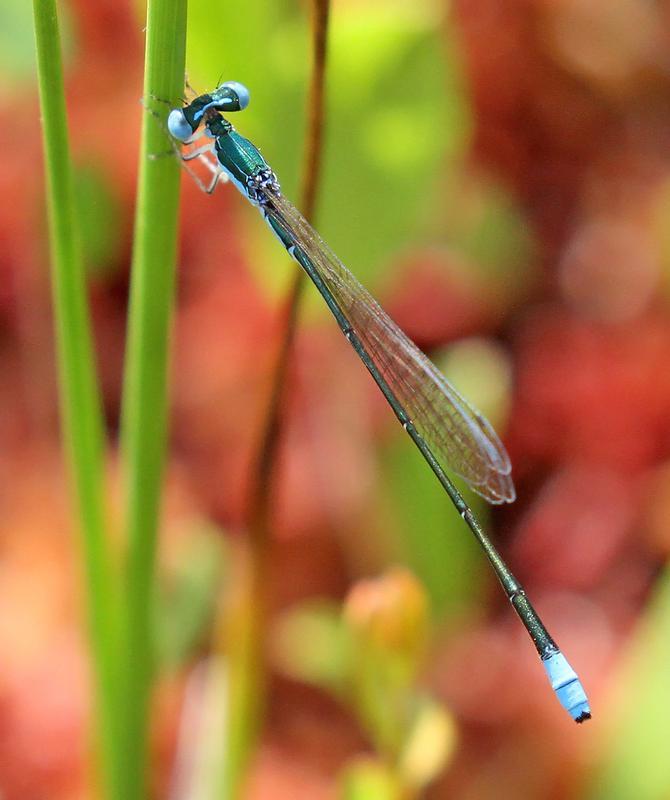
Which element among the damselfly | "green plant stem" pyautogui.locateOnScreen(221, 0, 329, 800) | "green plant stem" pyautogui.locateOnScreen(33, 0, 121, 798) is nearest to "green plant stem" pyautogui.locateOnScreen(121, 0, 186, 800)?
"green plant stem" pyautogui.locateOnScreen(33, 0, 121, 798)

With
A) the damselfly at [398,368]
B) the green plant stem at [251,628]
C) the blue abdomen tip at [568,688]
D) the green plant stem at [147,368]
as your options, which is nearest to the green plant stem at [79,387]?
the green plant stem at [147,368]

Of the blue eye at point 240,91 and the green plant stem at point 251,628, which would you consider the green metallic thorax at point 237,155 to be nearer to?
the blue eye at point 240,91

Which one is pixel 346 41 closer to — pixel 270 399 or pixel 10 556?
pixel 270 399

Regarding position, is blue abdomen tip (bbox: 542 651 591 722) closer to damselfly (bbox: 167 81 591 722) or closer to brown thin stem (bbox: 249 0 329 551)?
damselfly (bbox: 167 81 591 722)

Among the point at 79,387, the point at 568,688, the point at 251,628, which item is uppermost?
the point at 79,387

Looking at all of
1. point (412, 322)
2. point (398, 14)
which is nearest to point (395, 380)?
point (398, 14)

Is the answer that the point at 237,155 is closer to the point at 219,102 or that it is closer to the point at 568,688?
the point at 219,102

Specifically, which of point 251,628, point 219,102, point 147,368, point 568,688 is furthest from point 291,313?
point 568,688

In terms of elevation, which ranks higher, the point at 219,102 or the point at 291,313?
the point at 219,102
